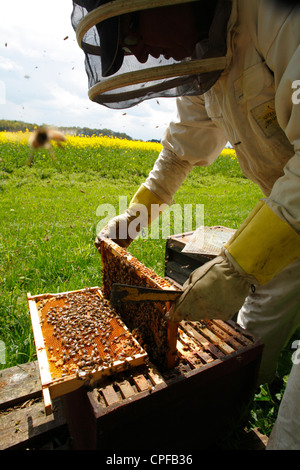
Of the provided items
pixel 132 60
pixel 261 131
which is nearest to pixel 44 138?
pixel 132 60

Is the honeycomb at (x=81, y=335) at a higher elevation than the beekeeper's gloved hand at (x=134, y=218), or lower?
lower

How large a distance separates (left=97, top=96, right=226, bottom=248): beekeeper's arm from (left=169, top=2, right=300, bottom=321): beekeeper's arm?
1.04 m

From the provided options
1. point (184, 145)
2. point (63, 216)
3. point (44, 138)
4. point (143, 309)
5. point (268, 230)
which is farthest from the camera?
point (63, 216)

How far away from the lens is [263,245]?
1299 mm

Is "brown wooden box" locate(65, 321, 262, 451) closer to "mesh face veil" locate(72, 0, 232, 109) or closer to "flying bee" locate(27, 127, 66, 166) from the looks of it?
"flying bee" locate(27, 127, 66, 166)

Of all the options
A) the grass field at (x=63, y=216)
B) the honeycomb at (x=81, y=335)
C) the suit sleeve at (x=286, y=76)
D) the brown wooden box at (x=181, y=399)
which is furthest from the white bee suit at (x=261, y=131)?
the honeycomb at (x=81, y=335)

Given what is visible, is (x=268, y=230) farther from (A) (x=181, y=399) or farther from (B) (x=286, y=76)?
(A) (x=181, y=399)

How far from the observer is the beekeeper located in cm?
125

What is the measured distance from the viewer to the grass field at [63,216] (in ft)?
8.48

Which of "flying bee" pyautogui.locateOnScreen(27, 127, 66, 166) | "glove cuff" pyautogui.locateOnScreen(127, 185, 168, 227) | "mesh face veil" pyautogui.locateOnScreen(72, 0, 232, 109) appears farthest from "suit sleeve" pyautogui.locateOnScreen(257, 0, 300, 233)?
"glove cuff" pyautogui.locateOnScreen(127, 185, 168, 227)

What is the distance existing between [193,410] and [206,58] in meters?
1.73

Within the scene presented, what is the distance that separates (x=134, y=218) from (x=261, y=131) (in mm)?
1288

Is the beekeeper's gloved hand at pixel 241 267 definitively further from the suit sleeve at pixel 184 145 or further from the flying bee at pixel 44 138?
the suit sleeve at pixel 184 145
